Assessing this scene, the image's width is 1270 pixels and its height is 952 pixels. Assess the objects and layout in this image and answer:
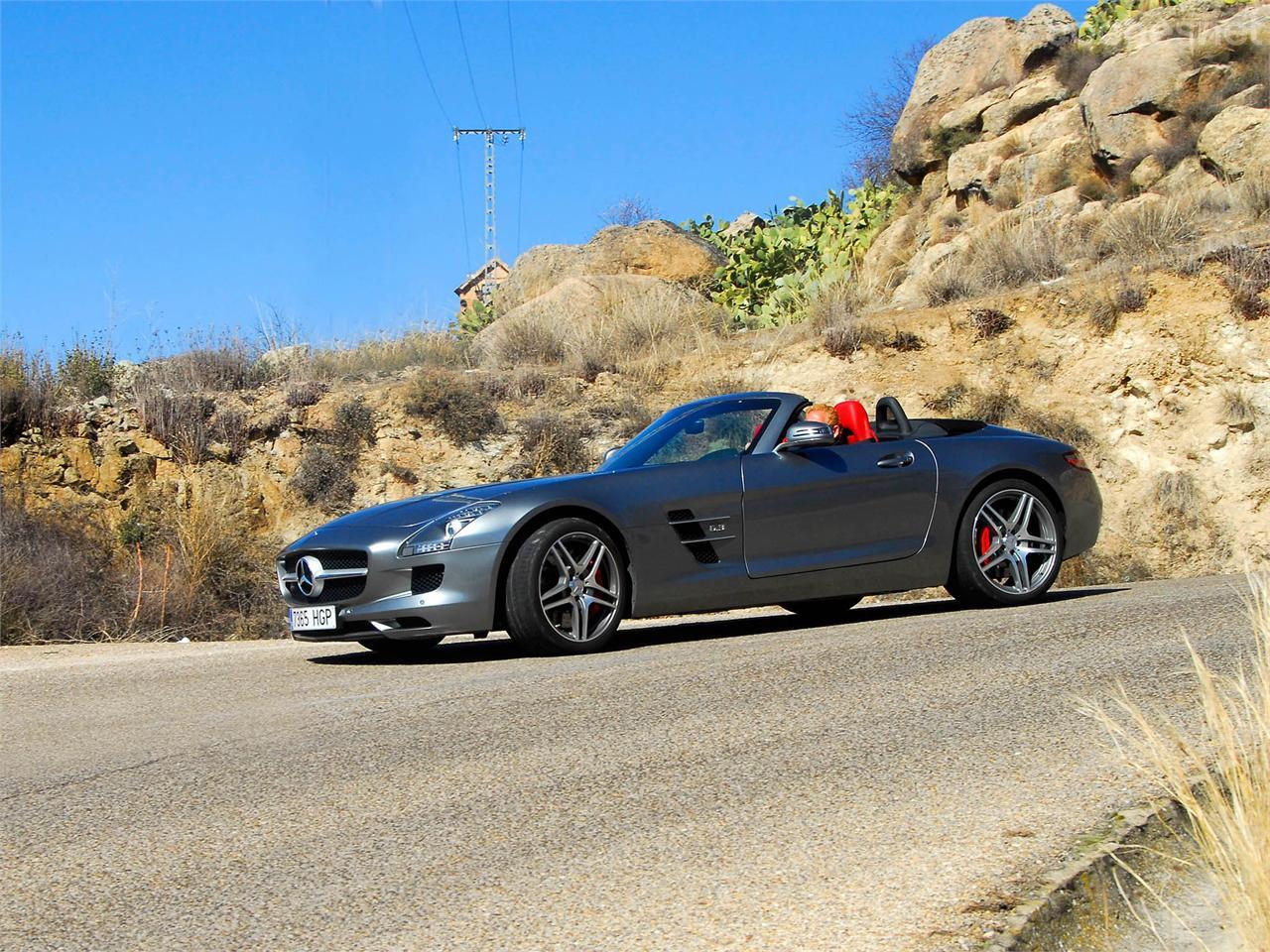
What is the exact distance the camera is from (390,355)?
2336 cm

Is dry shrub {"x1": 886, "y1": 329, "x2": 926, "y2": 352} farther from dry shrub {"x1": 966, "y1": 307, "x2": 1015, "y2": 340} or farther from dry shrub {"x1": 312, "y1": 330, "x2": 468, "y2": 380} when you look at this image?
dry shrub {"x1": 312, "y1": 330, "x2": 468, "y2": 380}

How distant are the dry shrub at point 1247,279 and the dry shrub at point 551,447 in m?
9.97

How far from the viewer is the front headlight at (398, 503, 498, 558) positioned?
8383mm

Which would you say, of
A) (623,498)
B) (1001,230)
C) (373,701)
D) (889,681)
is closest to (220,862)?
(373,701)

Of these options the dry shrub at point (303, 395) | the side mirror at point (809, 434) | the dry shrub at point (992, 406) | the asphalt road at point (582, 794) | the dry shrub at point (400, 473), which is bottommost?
the asphalt road at point (582, 794)

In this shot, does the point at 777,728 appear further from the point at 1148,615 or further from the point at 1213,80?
the point at 1213,80

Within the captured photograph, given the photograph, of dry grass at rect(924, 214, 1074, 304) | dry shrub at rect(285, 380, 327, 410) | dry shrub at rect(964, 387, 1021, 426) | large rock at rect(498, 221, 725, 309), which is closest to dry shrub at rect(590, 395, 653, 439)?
dry shrub at rect(285, 380, 327, 410)

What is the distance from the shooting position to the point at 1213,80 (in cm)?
2839

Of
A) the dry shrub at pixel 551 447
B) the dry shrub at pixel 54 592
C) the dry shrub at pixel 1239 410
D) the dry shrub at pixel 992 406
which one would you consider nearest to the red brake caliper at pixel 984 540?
the dry shrub at pixel 54 592

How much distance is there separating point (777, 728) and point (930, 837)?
63.0 inches

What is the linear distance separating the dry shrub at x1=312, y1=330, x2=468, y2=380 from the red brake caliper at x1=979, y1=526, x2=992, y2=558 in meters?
13.8

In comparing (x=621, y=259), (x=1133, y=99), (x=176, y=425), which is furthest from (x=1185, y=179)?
(x=176, y=425)

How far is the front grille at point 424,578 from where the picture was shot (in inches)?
329

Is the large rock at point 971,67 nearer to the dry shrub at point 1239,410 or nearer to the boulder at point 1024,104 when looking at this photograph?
the boulder at point 1024,104
